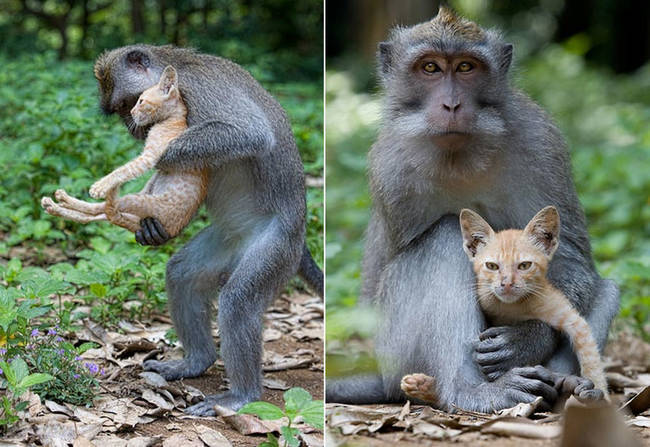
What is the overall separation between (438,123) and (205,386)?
241cm

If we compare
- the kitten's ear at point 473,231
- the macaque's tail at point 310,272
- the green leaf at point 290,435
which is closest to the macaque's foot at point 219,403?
the green leaf at point 290,435

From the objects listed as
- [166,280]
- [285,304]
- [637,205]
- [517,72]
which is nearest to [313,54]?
[637,205]

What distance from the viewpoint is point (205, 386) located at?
18.6 ft

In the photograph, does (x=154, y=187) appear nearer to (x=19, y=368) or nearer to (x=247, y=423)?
(x=19, y=368)

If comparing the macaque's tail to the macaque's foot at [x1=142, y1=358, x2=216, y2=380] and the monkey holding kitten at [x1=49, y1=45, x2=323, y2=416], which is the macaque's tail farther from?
the macaque's foot at [x1=142, y1=358, x2=216, y2=380]

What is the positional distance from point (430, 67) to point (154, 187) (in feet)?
5.15

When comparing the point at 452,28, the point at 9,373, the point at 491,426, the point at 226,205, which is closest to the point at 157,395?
the point at 9,373

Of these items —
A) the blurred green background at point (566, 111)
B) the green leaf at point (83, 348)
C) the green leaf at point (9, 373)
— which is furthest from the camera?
the blurred green background at point (566, 111)

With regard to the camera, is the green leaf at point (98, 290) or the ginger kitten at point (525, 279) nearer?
the ginger kitten at point (525, 279)

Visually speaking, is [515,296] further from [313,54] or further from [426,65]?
[313,54]

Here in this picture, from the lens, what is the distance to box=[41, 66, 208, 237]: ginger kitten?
15.2 feet

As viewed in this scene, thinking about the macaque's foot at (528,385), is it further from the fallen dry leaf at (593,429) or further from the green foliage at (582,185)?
the green foliage at (582,185)

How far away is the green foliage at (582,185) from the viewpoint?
5.78m

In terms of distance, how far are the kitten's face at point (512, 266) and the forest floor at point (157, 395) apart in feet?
4.39
